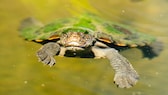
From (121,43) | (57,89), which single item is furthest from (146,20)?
(57,89)

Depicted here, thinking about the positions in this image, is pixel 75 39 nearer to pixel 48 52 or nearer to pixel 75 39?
pixel 75 39

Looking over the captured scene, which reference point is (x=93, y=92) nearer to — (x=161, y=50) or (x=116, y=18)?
(x=161, y=50)

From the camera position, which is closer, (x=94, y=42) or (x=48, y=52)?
(x=48, y=52)

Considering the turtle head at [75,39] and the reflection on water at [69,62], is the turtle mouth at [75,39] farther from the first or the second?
the reflection on water at [69,62]

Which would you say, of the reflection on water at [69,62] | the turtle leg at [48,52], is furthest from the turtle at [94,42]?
the reflection on water at [69,62]

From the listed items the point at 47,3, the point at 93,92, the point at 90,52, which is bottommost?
the point at 93,92

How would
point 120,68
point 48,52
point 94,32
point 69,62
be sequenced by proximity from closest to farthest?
point 120,68
point 48,52
point 94,32
point 69,62

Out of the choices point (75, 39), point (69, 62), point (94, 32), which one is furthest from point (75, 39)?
point (69, 62)
